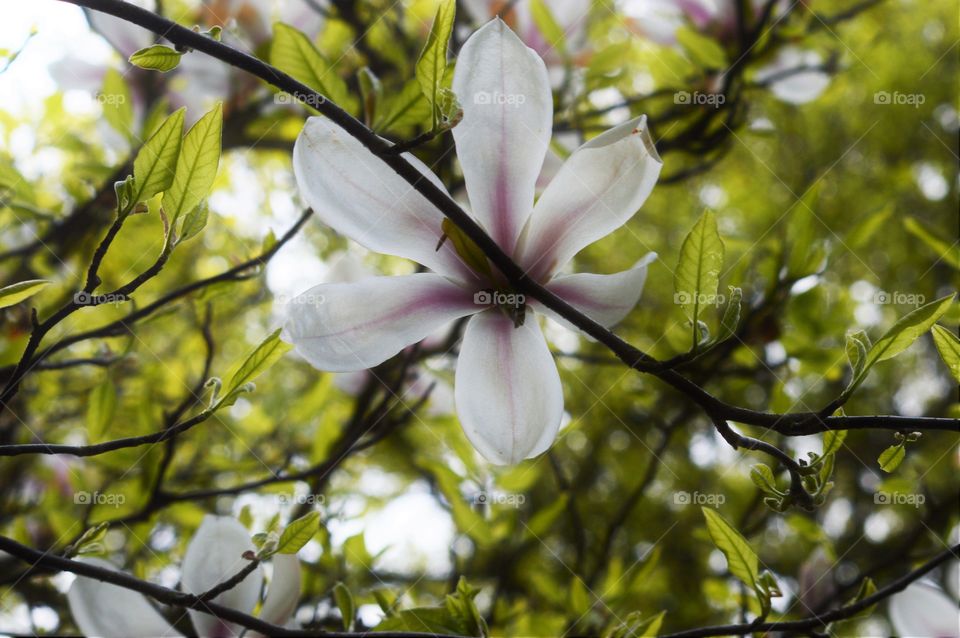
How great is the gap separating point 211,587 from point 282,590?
0.07 metres

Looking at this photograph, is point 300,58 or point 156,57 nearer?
point 156,57

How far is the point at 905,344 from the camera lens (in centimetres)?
58

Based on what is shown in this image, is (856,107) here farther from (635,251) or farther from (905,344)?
(905,344)

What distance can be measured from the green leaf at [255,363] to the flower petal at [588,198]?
204mm

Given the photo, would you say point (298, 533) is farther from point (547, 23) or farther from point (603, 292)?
point (547, 23)

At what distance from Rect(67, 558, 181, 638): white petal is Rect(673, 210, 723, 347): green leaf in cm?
53

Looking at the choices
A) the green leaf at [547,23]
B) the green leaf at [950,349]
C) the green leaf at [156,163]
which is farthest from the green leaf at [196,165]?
the green leaf at [547,23]

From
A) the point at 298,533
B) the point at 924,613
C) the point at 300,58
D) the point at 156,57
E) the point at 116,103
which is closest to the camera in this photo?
the point at 156,57

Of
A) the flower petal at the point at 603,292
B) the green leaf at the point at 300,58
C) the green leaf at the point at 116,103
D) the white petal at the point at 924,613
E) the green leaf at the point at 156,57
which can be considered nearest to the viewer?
the green leaf at the point at 156,57

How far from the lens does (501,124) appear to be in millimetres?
621

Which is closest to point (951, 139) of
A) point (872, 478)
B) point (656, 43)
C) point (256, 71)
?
point (872, 478)

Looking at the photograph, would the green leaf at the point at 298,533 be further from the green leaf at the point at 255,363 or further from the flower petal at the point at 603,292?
the flower petal at the point at 603,292

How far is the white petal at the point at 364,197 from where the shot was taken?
0.59 m

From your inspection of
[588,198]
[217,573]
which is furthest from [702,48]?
[217,573]
